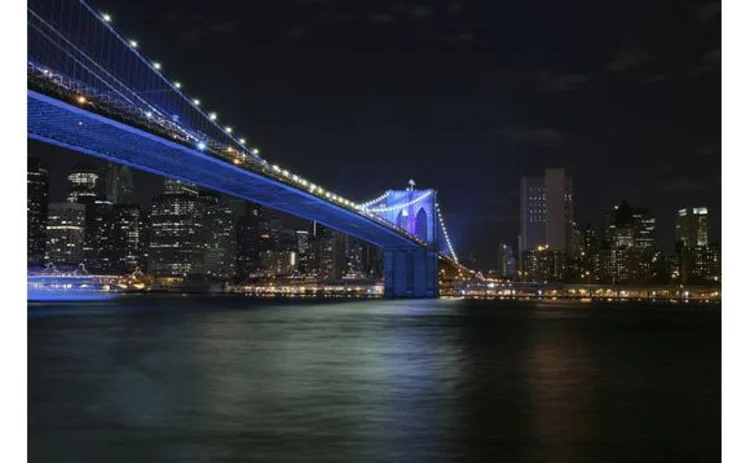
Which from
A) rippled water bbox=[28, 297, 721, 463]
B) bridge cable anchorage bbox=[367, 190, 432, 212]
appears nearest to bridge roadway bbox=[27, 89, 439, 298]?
bridge cable anchorage bbox=[367, 190, 432, 212]

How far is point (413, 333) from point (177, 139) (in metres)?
14.6

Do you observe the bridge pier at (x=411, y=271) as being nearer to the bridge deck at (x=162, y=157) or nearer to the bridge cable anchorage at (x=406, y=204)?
the bridge cable anchorage at (x=406, y=204)

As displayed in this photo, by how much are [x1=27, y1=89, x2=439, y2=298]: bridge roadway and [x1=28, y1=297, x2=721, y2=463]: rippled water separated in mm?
9704

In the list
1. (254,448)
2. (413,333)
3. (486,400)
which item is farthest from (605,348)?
(254,448)

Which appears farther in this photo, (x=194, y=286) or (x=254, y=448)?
(x=194, y=286)

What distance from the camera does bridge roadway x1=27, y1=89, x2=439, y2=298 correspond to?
100 feet

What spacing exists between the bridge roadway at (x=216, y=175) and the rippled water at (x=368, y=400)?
31.8 feet

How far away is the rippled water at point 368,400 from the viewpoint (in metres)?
8.66

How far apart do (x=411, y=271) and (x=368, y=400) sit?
207ft

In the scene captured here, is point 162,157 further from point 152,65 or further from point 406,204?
point 406,204
